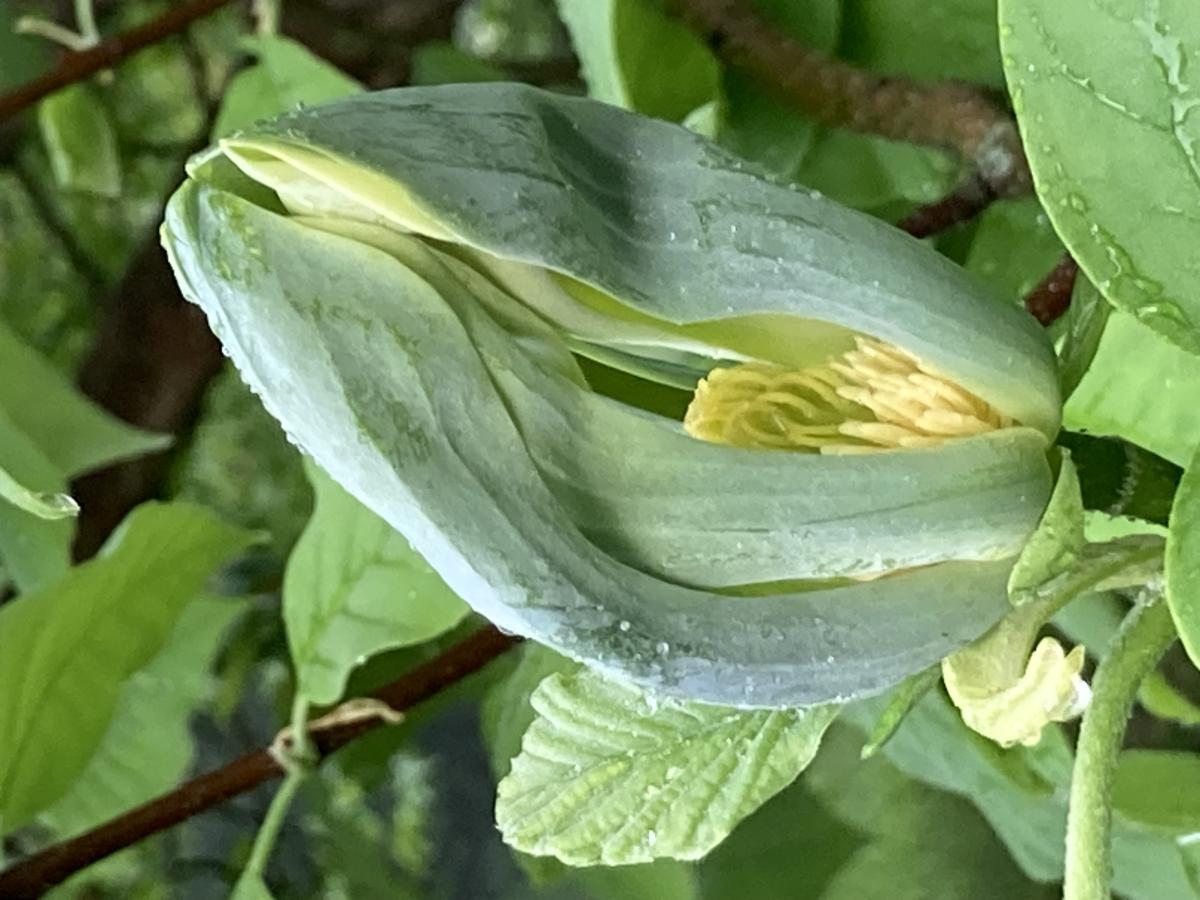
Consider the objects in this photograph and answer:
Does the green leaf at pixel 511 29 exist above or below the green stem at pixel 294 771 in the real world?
above

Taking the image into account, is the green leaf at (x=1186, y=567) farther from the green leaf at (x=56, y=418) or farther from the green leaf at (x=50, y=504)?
the green leaf at (x=56, y=418)

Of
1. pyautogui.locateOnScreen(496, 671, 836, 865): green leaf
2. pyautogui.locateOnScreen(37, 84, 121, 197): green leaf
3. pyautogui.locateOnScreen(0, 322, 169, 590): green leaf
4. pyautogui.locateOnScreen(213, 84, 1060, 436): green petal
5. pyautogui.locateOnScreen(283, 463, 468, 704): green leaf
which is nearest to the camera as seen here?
pyautogui.locateOnScreen(213, 84, 1060, 436): green petal

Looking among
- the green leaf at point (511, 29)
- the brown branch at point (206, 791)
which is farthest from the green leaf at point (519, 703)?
the green leaf at point (511, 29)

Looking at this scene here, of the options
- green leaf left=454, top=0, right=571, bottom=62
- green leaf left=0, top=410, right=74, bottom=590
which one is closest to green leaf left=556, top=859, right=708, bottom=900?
green leaf left=0, top=410, right=74, bottom=590

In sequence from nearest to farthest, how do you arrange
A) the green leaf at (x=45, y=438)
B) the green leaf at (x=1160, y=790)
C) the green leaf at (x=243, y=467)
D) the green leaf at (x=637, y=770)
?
the green leaf at (x=637, y=770) < the green leaf at (x=1160, y=790) < the green leaf at (x=45, y=438) < the green leaf at (x=243, y=467)

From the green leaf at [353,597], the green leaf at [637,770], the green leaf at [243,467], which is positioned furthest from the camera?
the green leaf at [243,467]

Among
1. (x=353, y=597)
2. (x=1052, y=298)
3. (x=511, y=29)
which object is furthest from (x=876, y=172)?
(x=511, y=29)

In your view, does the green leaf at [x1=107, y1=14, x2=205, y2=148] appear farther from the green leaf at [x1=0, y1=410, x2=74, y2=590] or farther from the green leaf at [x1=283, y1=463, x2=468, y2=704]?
the green leaf at [x1=283, y1=463, x2=468, y2=704]
